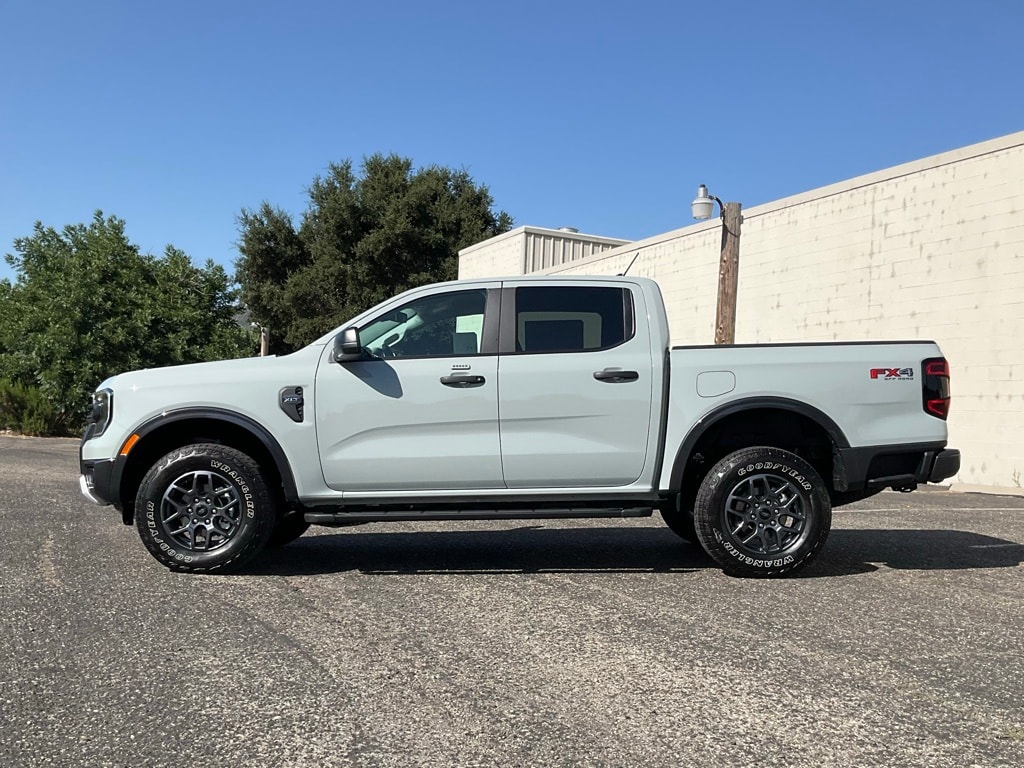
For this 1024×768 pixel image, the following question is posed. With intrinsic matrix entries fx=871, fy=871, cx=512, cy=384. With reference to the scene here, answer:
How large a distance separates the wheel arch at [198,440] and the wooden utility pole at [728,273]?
9.32 metres

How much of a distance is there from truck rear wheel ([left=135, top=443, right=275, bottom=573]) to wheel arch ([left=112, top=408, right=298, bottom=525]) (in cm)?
16

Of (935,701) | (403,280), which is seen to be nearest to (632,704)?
(935,701)

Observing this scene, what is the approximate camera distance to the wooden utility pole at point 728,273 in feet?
44.9

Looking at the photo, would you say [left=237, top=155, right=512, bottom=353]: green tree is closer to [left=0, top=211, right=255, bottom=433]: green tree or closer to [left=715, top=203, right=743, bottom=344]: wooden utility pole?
[left=0, top=211, right=255, bottom=433]: green tree

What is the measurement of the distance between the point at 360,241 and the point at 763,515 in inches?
1338

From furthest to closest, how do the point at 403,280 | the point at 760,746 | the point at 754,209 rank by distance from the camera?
the point at 403,280 → the point at 754,209 → the point at 760,746

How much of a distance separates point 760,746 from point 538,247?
1985 cm

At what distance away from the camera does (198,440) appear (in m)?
5.80

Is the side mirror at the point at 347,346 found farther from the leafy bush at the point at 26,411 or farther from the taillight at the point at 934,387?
the leafy bush at the point at 26,411

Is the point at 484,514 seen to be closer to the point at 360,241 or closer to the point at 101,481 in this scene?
the point at 101,481

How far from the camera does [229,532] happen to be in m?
5.57

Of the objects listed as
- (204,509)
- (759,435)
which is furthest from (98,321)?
(759,435)

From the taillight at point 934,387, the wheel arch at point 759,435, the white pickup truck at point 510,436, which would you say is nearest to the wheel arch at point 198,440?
the white pickup truck at point 510,436

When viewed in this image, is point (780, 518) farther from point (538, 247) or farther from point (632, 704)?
point (538, 247)
